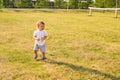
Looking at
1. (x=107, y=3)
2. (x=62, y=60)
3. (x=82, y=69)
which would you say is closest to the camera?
(x=82, y=69)

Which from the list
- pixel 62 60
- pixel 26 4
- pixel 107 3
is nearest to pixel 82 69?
pixel 62 60

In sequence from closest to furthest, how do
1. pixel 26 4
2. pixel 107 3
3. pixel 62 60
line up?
pixel 62 60
pixel 107 3
pixel 26 4

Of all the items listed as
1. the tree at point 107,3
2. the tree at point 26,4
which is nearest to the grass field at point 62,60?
the tree at point 107,3

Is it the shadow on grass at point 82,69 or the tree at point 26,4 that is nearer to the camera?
the shadow on grass at point 82,69

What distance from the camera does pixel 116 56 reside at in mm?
7656

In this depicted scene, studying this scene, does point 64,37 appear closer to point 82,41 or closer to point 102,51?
point 82,41

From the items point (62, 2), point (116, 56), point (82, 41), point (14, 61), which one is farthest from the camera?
point (62, 2)

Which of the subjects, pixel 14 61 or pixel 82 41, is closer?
pixel 14 61

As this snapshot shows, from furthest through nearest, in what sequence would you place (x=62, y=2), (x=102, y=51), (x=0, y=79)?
(x=62, y=2) → (x=102, y=51) → (x=0, y=79)

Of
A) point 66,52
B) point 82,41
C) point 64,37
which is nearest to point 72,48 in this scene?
point 66,52

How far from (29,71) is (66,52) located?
6.95 feet

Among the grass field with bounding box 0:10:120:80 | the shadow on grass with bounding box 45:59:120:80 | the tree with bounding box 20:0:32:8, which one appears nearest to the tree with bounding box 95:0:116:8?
the tree with bounding box 20:0:32:8

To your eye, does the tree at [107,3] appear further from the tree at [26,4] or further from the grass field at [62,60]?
the grass field at [62,60]

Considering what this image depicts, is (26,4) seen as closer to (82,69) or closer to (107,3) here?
(107,3)
